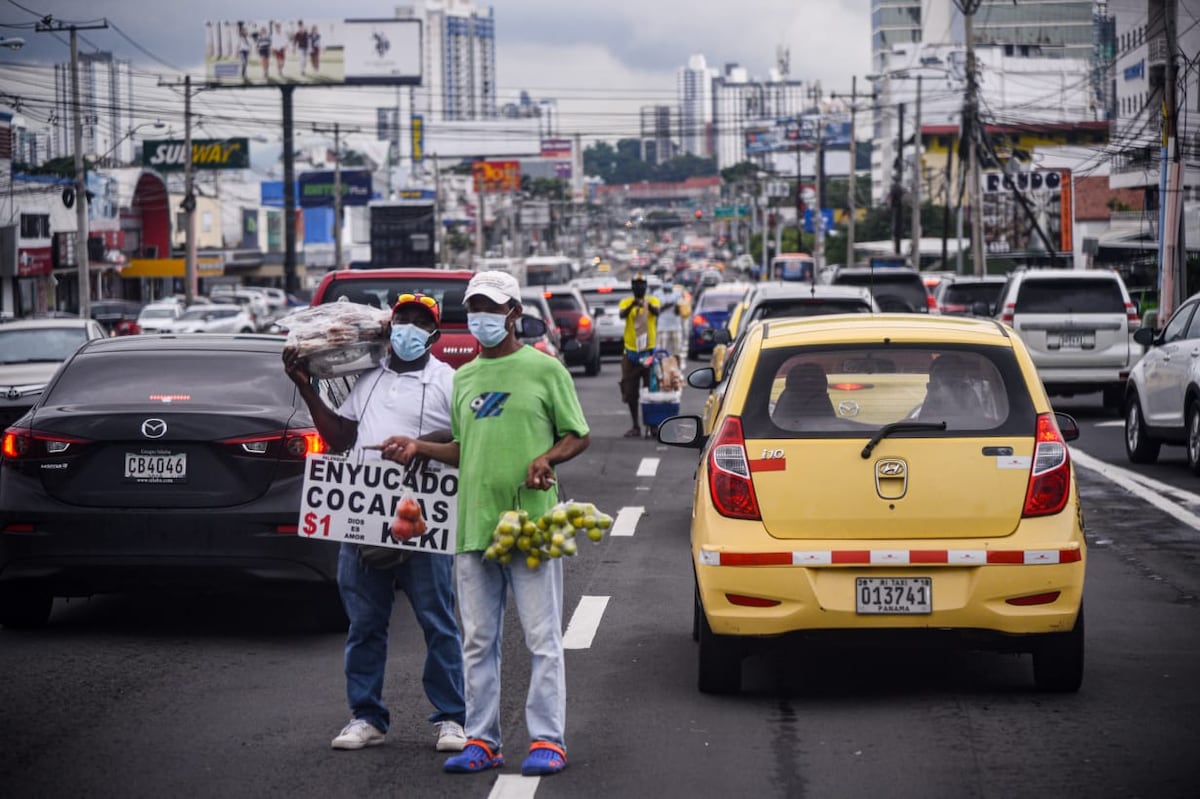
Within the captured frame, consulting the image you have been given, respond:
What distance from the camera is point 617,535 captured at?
12719 millimetres

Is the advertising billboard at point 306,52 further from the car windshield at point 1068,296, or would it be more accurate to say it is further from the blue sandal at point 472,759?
the blue sandal at point 472,759

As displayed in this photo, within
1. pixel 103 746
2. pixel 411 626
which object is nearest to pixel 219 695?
pixel 103 746

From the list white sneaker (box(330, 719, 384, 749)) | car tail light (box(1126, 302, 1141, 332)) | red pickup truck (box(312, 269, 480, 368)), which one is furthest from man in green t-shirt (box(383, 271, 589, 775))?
car tail light (box(1126, 302, 1141, 332))

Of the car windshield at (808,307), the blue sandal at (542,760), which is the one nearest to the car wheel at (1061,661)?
the blue sandal at (542,760)

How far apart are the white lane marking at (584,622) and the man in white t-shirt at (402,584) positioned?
2.07 meters

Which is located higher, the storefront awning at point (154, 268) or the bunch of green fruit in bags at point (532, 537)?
the storefront awning at point (154, 268)

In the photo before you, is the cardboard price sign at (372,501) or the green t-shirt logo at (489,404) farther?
the cardboard price sign at (372,501)

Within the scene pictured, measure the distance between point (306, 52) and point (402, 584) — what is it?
91.9 m

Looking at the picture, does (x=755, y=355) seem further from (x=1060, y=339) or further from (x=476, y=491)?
(x=1060, y=339)

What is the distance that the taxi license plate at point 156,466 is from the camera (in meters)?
8.48

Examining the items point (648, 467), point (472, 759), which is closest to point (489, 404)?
point (472, 759)

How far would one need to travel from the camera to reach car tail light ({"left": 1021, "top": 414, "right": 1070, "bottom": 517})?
23.1 ft

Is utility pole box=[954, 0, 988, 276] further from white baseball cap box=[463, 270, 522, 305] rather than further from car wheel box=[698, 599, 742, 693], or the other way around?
white baseball cap box=[463, 270, 522, 305]

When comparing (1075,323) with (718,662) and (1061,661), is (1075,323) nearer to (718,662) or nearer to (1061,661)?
(1061,661)
